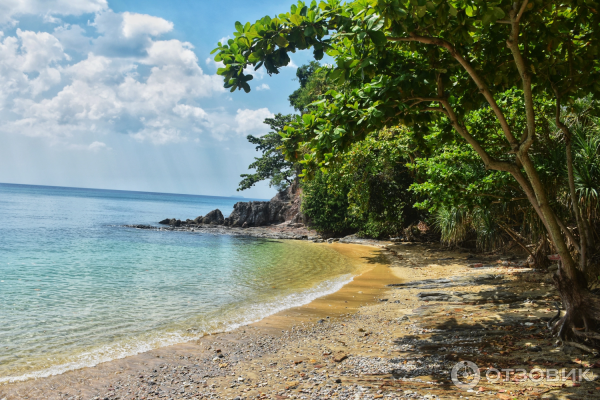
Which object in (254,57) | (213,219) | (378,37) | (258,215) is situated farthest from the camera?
(213,219)

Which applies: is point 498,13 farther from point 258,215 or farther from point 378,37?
point 258,215

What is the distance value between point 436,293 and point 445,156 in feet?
11.5

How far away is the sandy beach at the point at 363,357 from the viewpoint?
4.21m

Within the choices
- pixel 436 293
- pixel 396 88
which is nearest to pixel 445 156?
pixel 436 293

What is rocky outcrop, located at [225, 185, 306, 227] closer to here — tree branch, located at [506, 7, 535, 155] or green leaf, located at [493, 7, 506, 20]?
tree branch, located at [506, 7, 535, 155]

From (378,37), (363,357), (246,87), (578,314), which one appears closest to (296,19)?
(246,87)

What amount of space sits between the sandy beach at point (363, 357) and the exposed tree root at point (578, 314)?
255 mm

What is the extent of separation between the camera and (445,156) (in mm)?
9680

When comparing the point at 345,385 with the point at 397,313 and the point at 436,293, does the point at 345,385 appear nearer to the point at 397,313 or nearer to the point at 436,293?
the point at 397,313

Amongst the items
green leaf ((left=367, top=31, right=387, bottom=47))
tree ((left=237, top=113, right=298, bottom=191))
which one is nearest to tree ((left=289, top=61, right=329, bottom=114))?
tree ((left=237, top=113, right=298, bottom=191))

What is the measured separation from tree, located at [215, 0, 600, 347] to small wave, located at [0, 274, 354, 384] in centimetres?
424

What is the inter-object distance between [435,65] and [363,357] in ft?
14.9

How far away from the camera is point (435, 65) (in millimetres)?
5938

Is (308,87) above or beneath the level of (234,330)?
above
